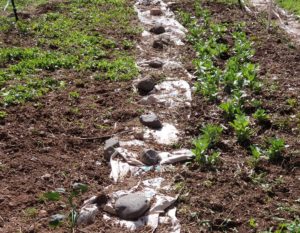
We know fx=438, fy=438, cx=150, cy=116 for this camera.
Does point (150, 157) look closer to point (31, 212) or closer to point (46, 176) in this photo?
point (46, 176)

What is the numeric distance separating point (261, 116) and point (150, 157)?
1917mm

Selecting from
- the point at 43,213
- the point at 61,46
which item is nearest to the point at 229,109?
the point at 43,213

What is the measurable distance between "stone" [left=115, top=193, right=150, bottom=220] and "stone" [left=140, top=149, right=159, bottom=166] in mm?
839

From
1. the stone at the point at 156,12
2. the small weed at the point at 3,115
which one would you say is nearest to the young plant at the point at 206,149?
the small weed at the point at 3,115

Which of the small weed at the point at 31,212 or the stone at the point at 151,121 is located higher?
the small weed at the point at 31,212

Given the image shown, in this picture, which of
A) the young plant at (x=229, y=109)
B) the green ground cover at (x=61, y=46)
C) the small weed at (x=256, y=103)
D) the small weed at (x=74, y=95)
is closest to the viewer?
the young plant at (x=229, y=109)

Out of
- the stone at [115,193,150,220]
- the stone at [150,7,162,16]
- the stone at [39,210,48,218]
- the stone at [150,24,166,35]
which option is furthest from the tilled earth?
the stone at [150,7,162,16]

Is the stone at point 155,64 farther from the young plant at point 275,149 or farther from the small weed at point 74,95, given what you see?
the young plant at point 275,149

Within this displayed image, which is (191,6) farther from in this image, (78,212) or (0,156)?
(78,212)

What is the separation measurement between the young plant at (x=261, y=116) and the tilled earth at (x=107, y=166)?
14cm

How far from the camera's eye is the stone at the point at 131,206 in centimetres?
455

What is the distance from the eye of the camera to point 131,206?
4.57m

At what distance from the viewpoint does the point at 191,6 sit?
42.8ft

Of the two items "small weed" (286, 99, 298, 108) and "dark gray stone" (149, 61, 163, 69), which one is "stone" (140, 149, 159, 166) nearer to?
"small weed" (286, 99, 298, 108)
